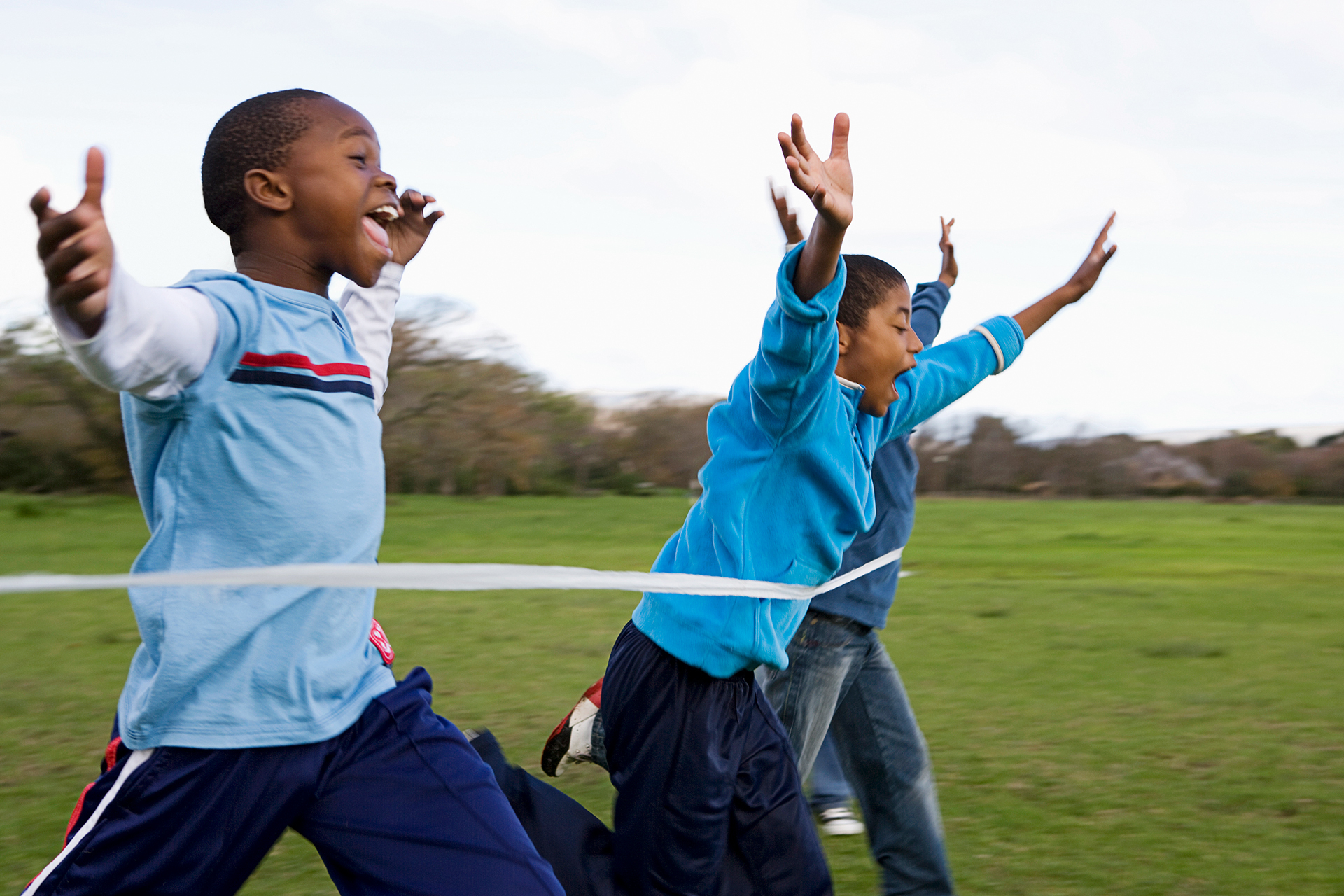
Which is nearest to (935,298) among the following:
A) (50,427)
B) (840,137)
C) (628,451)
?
(840,137)

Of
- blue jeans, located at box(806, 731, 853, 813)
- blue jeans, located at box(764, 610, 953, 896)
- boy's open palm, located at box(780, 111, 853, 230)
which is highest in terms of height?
boy's open palm, located at box(780, 111, 853, 230)

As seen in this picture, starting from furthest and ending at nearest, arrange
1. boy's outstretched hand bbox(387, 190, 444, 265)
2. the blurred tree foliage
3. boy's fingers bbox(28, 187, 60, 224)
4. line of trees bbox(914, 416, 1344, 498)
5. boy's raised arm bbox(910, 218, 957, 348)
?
1. line of trees bbox(914, 416, 1344, 498)
2. the blurred tree foliage
3. boy's raised arm bbox(910, 218, 957, 348)
4. boy's outstretched hand bbox(387, 190, 444, 265)
5. boy's fingers bbox(28, 187, 60, 224)

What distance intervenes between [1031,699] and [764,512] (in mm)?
3594

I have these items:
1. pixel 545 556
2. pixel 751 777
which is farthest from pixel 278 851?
pixel 545 556

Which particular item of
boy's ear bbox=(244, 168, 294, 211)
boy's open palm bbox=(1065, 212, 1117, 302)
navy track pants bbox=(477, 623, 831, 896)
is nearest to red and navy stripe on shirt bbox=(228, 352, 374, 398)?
boy's ear bbox=(244, 168, 294, 211)

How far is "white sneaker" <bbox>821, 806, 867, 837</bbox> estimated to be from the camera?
3.55 metres

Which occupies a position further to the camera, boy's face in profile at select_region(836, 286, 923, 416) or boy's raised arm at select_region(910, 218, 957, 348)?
boy's raised arm at select_region(910, 218, 957, 348)

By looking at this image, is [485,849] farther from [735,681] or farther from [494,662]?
[494,662]

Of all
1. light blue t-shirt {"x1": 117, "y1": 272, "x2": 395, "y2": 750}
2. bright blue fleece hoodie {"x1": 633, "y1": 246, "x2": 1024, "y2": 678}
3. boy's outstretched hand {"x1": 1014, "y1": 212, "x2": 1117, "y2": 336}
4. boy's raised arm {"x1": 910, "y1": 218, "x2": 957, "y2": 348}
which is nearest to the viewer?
light blue t-shirt {"x1": 117, "y1": 272, "x2": 395, "y2": 750}

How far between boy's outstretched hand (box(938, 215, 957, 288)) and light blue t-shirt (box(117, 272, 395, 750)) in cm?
240

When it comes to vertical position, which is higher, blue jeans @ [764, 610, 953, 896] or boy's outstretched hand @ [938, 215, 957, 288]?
boy's outstretched hand @ [938, 215, 957, 288]

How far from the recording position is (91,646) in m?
6.59

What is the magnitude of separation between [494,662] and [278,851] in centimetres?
291

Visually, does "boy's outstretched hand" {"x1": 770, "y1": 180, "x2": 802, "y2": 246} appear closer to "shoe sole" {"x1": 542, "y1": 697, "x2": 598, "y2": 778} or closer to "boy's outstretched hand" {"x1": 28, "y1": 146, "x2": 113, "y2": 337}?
"shoe sole" {"x1": 542, "y1": 697, "x2": 598, "y2": 778}
